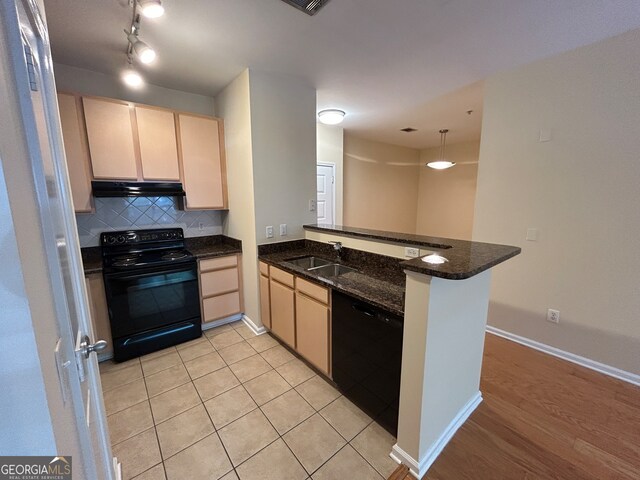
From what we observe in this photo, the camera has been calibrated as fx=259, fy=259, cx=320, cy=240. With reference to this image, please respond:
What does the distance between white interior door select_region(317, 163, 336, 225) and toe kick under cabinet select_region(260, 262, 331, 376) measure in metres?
2.25

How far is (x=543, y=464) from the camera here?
4.81 ft

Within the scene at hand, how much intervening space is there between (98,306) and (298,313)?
174 centimetres

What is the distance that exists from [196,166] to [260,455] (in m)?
2.64

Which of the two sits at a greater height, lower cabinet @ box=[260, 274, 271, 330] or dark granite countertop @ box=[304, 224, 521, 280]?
dark granite countertop @ box=[304, 224, 521, 280]

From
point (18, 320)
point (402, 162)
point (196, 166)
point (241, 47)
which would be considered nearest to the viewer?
point (18, 320)

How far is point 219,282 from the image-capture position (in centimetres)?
289

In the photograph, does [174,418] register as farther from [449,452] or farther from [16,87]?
[16,87]

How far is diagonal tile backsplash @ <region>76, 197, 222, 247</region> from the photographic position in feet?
8.41

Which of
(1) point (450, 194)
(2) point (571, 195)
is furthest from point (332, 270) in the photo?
(1) point (450, 194)

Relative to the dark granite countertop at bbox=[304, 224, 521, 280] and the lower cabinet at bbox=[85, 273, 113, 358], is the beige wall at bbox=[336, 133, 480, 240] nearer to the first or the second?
the dark granite countertop at bbox=[304, 224, 521, 280]

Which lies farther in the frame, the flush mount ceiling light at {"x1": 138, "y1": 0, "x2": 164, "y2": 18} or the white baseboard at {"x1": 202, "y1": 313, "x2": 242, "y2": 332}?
the white baseboard at {"x1": 202, "y1": 313, "x2": 242, "y2": 332}

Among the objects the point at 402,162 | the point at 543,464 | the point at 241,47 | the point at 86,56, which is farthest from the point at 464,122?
the point at 86,56

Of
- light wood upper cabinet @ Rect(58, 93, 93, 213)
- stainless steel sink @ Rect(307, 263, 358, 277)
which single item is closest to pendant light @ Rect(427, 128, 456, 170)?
Answer: stainless steel sink @ Rect(307, 263, 358, 277)

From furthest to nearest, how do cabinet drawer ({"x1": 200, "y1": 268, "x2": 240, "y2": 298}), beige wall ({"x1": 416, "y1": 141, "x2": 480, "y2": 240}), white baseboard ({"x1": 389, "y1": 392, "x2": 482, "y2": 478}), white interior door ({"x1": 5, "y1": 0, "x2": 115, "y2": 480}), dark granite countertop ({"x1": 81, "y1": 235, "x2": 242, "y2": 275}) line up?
beige wall ({"x1": 416, "y1": 141, "x2": 480, "y2": 240}) → cabinet drawer ({"x1": 200, "y1": 268, "x2": 240, "y2": 298}) → dark granite countertop ({"x1": 81, "y1": 235, "x2": 242, "y2": 275}) → white baseboard ({"x1": 389, "y1": 392, "x2": 482, "y2": 478}) → white interior door ({"x1": 5, "y1": 0, "x2": 115, "y2": 480})
